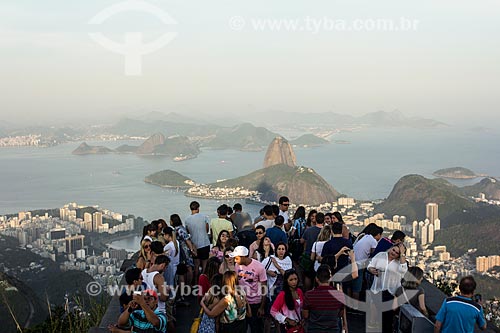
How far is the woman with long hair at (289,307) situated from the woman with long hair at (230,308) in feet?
1.08

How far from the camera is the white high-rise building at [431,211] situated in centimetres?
5894

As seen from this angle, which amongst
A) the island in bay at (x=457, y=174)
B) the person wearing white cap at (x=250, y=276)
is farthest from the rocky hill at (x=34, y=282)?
the island in bay at (x=457, y=174)

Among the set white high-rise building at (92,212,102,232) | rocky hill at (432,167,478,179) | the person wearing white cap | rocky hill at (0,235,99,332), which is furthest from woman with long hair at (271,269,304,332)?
rocky hill at (432,167,478,179)

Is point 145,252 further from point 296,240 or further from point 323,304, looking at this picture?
point 296,240

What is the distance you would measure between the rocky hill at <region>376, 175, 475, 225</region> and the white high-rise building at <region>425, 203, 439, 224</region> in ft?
1.95

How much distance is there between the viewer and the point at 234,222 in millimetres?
9258

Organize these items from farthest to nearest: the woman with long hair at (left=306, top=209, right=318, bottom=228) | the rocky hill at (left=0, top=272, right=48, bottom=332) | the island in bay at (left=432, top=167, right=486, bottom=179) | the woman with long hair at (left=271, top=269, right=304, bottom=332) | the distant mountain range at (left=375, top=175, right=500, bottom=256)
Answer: the island in bay at (left=432, top=167, right=486, bottom=179) → the distant mountain range at (left=375, top=175, right=500, bottom=256) → the rocky hill at (left=0, top=272, right=48, bottom=332) → the woman with long hair at (left=306, top=209, right=318, bottom=228) → the woman with long hair at (left=271, top=269, right=304, bottom=332)

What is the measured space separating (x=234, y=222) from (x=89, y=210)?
71562mm

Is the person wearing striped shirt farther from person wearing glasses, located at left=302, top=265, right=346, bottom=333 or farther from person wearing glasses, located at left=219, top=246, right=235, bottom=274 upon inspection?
person wearing glasses, located at left=219, top=246, right=235, bottom=274

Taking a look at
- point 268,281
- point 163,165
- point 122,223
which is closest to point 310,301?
point 268,281

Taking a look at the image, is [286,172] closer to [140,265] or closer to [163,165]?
[163,165]

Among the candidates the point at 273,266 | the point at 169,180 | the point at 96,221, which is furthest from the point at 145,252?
the point at 169,180

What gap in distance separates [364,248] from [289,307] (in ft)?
6.51

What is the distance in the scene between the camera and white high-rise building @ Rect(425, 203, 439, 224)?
193 ft
